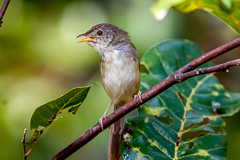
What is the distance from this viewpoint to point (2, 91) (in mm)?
5145

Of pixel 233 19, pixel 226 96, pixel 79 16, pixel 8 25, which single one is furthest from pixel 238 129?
pixel 8 25

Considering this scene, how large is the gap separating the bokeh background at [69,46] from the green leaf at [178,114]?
1435 millimetres

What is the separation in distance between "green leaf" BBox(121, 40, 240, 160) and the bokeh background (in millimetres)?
1435

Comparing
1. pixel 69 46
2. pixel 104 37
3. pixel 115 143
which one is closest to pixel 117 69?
pixel 104 37

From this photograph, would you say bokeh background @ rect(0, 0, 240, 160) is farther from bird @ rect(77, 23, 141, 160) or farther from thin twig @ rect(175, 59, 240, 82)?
thin twig @ rect(175, 59, 240, 82)

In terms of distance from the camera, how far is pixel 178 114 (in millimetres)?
3301

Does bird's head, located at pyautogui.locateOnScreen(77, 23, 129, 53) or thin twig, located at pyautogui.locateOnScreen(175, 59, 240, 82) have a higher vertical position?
bird's head, located at pyautogui.locateOnScreen(77, 23, 129, 53)

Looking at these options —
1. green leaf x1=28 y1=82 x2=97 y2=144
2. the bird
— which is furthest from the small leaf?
the bird

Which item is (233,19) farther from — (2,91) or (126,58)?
(2,91)

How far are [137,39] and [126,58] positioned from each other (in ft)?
3.32

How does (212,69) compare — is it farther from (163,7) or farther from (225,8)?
(225,8)

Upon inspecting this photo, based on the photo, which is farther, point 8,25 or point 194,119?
point 8,25

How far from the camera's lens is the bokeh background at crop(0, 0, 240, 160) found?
4.98 metres

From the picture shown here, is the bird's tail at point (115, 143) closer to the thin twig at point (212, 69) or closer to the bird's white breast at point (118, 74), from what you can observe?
the bird's white breast at point (118, 74)
